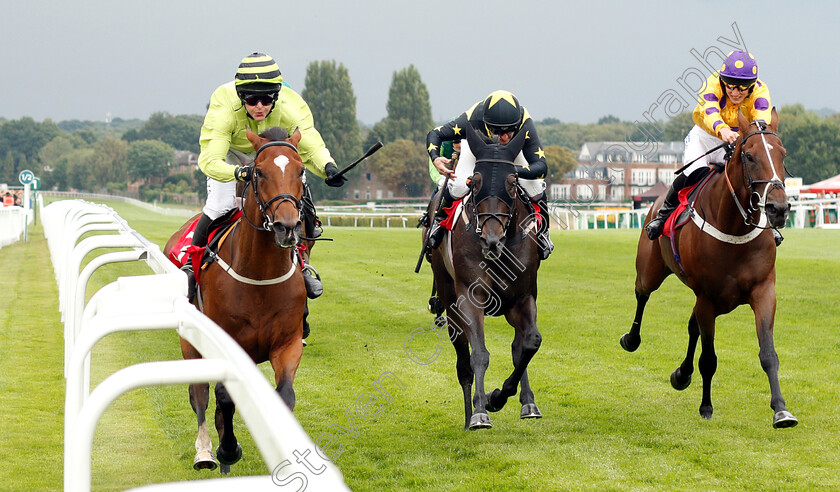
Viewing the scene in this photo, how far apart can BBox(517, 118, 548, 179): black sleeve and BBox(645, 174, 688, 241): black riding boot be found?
166 cm

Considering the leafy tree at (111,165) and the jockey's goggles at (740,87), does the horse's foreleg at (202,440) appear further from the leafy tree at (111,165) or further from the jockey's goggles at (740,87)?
the leafy tree at (111,165)

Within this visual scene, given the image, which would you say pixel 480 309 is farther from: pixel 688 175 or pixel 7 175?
pixel 7 175

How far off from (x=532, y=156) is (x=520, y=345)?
1.26m

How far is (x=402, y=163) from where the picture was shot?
8775cm

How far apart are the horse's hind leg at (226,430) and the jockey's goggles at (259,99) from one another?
5.43 ft

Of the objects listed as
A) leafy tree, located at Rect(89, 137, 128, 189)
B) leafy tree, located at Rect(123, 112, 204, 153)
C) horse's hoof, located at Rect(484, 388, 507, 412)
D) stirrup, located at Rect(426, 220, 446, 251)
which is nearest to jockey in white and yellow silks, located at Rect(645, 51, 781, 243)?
stirrup, located at Rect(426, 220, 446, 251)

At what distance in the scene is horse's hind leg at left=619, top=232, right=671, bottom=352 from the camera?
325 inches

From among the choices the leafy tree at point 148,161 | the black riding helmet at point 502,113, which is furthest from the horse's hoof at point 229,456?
the leafy tree at point 148,161

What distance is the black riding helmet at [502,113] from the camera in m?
6.18

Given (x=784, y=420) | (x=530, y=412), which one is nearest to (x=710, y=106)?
(x=784, y=420)

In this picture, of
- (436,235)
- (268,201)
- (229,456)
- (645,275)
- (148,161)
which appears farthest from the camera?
(148,161)

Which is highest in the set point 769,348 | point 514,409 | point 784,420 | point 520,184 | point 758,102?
point 758,102

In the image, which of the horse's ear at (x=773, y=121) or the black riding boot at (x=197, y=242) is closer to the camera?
the black riding boot at (x=197, y=242)

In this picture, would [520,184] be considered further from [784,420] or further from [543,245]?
[784,420]
